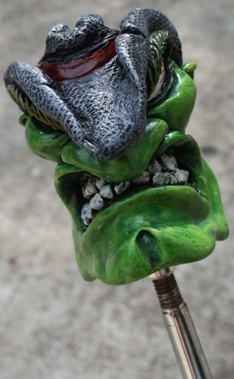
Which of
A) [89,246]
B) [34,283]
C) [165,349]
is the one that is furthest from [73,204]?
[34,283]

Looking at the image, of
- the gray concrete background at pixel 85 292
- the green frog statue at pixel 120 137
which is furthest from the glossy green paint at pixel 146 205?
the gray concrete background at pixel 85 292

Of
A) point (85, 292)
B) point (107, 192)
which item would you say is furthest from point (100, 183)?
point (85, 292)

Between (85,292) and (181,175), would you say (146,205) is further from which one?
(85,292)

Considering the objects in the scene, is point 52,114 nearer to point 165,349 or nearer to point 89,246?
point 89,246

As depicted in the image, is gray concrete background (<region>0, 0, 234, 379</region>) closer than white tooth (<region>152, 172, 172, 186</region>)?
No

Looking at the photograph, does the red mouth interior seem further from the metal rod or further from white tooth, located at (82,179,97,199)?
the metal rod

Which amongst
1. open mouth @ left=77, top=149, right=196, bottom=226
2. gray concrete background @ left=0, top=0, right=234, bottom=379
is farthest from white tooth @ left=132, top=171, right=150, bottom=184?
gray concrete background @ left=0, top=0, right=234, bottom=379

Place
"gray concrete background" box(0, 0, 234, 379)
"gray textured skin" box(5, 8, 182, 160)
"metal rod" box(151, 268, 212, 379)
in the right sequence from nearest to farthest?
1. "gray textured skin" box(5, 8, 182, 160)
2. "metal rod" box(151, 268, 212, 379)
3. "gray concrete background" box(0, 0, 234, 379)
